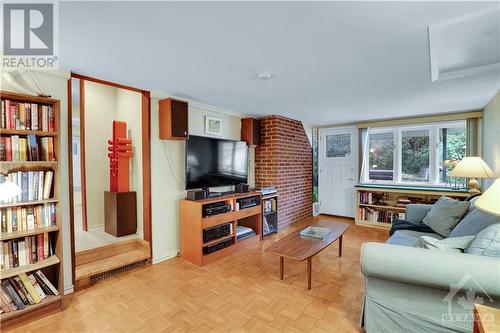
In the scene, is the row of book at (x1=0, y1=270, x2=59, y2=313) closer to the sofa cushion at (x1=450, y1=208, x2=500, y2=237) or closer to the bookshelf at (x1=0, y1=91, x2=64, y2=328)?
the bookshelf at (x1=0, y1=91, x2=64, y2=328)

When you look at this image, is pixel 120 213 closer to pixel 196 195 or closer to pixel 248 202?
pixel 196 195

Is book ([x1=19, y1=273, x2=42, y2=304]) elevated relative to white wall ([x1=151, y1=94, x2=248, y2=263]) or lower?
lower

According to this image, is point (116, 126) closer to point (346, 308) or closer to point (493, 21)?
point (346, 308)

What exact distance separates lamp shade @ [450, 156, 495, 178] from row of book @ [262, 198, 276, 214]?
8.02ft

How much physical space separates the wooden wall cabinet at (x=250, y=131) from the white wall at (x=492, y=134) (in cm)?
299

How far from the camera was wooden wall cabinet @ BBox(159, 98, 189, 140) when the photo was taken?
277 centimetres

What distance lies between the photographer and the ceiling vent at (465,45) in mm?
1388

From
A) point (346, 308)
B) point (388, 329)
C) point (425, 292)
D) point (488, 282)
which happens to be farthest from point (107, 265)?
point (488, 282)

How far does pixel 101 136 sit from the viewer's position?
352 centimetres

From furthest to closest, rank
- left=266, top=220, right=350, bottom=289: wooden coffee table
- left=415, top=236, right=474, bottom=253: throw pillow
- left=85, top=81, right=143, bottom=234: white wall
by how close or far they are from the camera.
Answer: left=85, top=81, right=143, bottom=234: white wall, left=266, top=220, right=350, bottom=289: wooden coffee table, left=415, top=236, right=474, bottom=253: throw pillow

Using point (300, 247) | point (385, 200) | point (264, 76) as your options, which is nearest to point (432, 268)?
point (300, 247)
